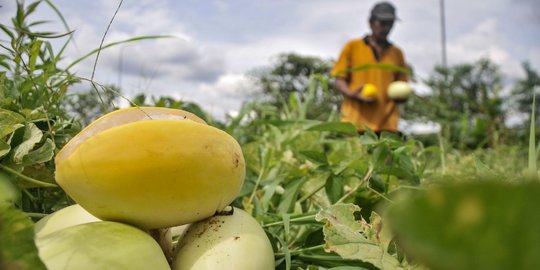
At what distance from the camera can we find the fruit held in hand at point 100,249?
1.60 ft

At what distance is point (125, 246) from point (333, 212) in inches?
11.9

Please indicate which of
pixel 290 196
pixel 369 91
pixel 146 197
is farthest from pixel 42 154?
pixel 369 91

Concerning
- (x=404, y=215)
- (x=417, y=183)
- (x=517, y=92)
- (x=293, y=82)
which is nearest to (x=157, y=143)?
(x=404, y=215)

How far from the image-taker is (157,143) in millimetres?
567

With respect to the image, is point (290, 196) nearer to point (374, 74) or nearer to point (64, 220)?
point (64, 220)

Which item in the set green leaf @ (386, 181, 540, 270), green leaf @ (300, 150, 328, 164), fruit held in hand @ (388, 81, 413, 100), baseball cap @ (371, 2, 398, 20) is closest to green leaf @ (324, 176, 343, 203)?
green leaf @ (300, 150, 328, 164)

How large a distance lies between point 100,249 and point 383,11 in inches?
172

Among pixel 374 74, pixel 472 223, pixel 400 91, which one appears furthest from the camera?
pixel 374 74

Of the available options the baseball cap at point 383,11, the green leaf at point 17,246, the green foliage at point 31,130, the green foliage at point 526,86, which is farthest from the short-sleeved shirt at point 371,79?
the green foliage at point 526,86

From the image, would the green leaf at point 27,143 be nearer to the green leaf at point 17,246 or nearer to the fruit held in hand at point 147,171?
the fruit held in hand at point 147,171

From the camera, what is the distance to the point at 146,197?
562 millimetres

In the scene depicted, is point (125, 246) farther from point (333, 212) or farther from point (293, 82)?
point (293, 82)

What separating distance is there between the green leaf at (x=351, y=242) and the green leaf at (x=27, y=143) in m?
0.43

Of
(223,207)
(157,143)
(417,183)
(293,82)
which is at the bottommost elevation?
(293,82)
